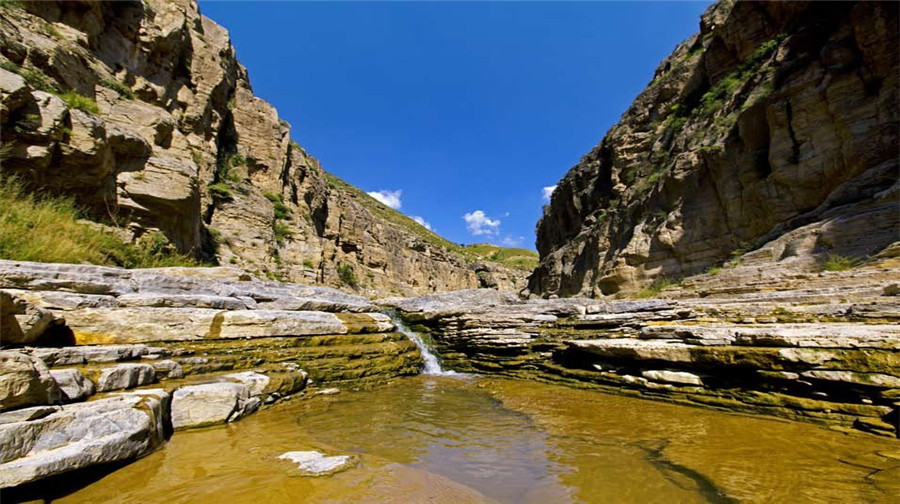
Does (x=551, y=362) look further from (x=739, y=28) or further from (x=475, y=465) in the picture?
(x=739, y=28)

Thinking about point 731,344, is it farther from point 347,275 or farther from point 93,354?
point 347,275

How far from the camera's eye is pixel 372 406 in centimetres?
612

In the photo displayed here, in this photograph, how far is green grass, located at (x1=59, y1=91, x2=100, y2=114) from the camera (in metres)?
11.3

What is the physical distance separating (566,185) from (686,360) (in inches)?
1252

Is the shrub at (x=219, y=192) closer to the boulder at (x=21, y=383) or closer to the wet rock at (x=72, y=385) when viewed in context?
the wet rock at (x=72, y=385)

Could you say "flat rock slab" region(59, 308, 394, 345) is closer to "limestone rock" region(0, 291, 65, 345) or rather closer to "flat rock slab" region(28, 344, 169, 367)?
"flat rock slab" region(28, 344, 169, 367)

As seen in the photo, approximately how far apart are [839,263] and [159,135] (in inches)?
906

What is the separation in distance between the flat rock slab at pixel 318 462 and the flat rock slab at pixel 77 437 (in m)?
1.30

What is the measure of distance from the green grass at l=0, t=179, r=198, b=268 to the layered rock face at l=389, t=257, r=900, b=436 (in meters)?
9.16

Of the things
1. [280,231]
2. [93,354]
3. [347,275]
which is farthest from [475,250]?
[93,354]

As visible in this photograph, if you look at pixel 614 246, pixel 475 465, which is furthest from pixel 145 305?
pixel 614 246

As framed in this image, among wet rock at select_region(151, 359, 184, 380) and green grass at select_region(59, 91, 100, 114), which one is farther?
green grass at select_region(59, 91, 100, 114)

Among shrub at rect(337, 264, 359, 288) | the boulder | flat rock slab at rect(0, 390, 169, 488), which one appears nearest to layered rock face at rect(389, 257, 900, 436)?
flat rock slab at rect(0, 390, 169, 488)

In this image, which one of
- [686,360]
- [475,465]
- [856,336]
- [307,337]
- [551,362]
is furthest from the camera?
[551,362]
